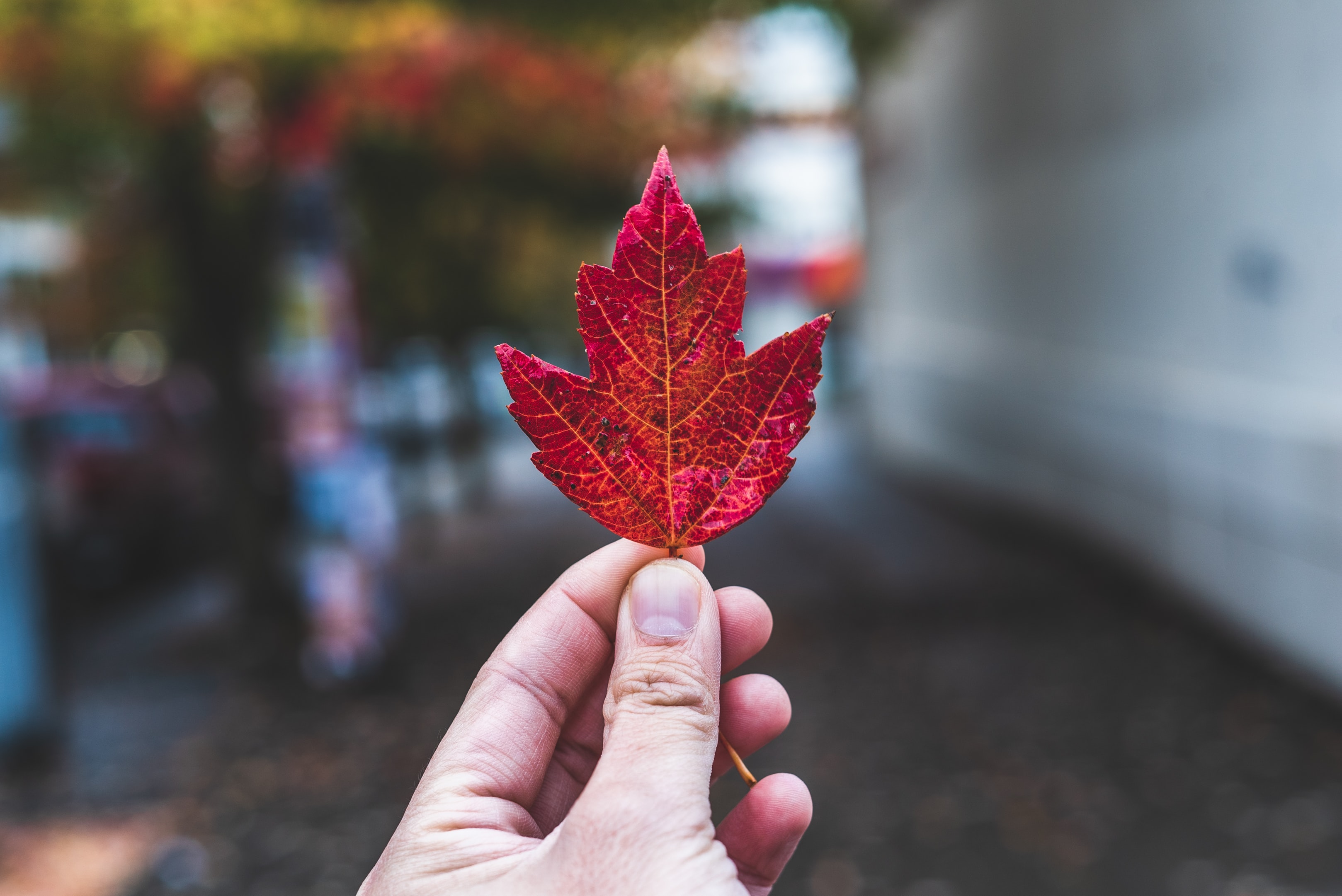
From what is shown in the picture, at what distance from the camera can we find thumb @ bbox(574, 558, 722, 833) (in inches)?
48.6

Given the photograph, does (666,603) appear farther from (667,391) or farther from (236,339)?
(236,339)

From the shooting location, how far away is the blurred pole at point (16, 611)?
568 centimetres

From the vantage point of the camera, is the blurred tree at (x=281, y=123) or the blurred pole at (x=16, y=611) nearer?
the blurred tree at (x=281, y=123)

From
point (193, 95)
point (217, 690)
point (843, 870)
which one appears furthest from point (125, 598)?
point (843, 870)

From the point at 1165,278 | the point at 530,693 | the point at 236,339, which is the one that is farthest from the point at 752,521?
the point at 530,693

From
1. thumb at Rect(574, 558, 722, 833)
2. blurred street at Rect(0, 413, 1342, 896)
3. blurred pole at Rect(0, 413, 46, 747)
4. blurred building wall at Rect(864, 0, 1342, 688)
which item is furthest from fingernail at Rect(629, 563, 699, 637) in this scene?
blurred pole at Rect(0, 413, 46, 747)

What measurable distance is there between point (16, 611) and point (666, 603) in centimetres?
563

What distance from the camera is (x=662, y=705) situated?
129 cm

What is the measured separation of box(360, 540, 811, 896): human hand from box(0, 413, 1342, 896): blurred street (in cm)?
295

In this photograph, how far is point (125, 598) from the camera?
998cm

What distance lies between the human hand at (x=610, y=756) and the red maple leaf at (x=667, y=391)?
0.11m

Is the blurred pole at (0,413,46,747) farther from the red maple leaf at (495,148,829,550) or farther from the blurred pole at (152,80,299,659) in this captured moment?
the red maple leaf at (495,148,829,550)

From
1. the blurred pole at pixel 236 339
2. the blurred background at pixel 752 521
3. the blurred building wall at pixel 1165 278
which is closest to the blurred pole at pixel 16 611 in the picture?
the blurred background at pixel 752 521

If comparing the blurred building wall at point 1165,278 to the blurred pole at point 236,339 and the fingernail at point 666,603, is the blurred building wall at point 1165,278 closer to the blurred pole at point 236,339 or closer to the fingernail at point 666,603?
the fingernail at point 666,603
